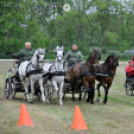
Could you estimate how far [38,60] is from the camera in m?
12.1

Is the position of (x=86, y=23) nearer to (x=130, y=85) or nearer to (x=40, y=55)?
(x=130, y=85)

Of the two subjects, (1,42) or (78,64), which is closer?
(78,64)

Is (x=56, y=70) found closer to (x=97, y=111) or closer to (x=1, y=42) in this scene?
(x=97, y=111)

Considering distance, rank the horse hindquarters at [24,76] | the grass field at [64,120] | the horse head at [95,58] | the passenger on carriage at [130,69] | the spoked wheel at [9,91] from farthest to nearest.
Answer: the passenger on carriage at [130,69]
the spoked wheel at [9,91]
the horse head at [95,58]
the horse hindquarters at [24,76]
the grass field at [64,120]

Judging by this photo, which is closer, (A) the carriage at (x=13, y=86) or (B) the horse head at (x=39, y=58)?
(B) the horse head at (x=39, y=58)

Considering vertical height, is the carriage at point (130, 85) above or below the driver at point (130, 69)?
below

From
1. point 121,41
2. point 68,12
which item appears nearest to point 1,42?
point 68,12

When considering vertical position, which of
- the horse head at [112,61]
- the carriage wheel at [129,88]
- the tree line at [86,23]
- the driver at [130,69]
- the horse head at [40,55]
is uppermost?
the tree line at [86,23]

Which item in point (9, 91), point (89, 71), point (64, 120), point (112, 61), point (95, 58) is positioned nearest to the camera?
point (64, 120)

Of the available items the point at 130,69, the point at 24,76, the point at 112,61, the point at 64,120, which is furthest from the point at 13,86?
the point at 130,69

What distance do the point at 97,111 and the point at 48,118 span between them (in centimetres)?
229

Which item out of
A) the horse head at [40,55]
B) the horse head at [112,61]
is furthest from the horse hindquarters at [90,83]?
the horse head at [40,55]

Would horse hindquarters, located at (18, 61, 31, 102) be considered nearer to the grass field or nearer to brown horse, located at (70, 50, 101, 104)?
the grass field

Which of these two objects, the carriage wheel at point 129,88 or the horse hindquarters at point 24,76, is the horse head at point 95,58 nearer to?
the horse hindquarters at point 24,76
